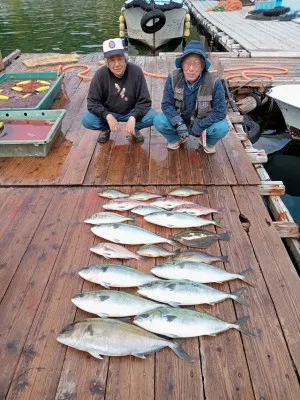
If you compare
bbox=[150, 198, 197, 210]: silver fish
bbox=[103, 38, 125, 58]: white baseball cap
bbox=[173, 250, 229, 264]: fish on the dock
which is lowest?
bbox=[150, 198, 197, 210]: silver fish

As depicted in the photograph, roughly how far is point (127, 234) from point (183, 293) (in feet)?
2.92

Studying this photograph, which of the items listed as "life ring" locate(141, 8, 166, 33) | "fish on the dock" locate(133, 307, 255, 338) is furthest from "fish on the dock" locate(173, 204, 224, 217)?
"life ring" locate(141, 8, 166, 33)

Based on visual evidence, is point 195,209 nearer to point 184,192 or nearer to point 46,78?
point 184,192

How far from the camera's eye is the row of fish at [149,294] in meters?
2.17

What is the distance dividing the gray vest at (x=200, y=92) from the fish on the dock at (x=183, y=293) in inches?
100

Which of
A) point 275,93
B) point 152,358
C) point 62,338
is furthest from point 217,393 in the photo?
point 275,93

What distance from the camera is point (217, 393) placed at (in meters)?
1.98

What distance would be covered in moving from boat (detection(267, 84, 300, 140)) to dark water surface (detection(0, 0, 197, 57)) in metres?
11.9

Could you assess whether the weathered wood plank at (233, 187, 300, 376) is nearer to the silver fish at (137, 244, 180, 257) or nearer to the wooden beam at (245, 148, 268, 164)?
the silver fish at (137, 244, 180, 257)

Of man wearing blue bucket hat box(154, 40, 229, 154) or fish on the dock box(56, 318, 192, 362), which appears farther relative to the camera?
man wearing blue bucket hat box(154, 40, 229, 154)

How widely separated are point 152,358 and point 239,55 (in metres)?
9.90

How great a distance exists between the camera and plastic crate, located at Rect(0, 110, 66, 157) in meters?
4.36

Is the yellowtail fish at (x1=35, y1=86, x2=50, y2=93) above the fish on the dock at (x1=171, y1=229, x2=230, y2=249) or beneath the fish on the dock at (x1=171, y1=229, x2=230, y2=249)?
above

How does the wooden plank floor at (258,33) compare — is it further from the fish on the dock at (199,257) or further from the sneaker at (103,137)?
the fish on the dock at (199,257)
